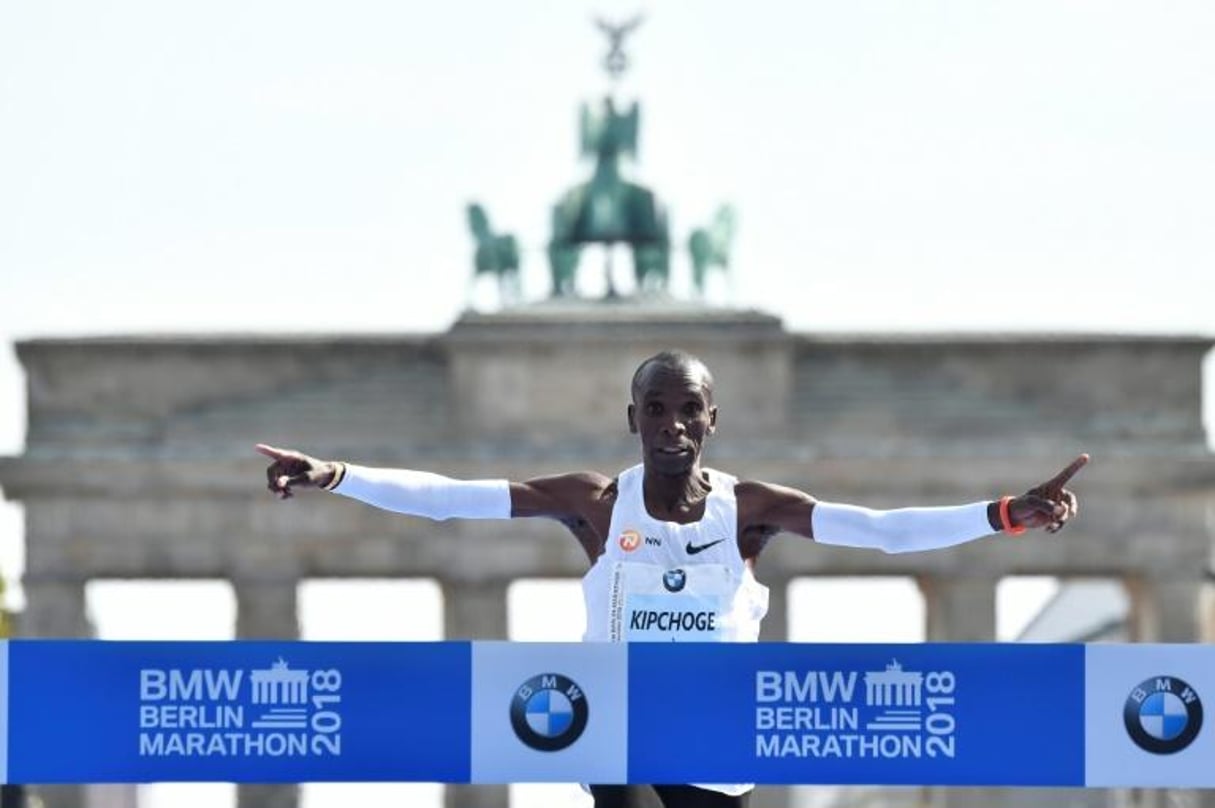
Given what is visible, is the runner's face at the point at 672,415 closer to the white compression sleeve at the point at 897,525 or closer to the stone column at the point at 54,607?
the white compression sleeve at the point at 897,525

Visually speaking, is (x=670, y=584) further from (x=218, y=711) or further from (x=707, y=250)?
(x=707, y=250)

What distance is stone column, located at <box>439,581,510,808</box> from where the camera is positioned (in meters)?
55.0

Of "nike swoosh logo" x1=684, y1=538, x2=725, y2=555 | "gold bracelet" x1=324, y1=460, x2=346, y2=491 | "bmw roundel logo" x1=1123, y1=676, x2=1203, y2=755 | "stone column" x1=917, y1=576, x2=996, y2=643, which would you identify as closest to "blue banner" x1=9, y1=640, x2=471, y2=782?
"gold bracelet" x1=324, y1=460, x2=346, y2=491

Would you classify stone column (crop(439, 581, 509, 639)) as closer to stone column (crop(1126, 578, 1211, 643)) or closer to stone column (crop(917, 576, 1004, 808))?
stone column (crop(917, 576, 1004, 808))

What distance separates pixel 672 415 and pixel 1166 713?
5.73 feet

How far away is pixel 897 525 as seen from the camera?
10180 mm

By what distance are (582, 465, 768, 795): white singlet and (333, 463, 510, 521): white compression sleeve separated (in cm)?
38

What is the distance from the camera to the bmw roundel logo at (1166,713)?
963 cm

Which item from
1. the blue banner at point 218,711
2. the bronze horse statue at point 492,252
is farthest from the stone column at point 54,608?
the blue banner at point 218,711

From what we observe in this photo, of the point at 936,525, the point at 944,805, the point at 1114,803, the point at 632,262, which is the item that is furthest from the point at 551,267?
the point at 936,525

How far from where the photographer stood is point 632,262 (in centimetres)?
5638

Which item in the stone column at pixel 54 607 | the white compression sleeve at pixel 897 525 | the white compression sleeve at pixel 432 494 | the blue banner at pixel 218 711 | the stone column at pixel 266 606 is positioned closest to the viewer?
the blue banner at pixel 218 711

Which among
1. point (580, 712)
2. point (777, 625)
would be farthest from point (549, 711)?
point (777, 625)

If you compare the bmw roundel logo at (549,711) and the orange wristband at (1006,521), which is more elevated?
the orange wristband at (1006,521)
